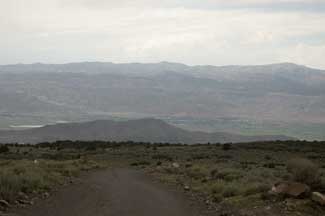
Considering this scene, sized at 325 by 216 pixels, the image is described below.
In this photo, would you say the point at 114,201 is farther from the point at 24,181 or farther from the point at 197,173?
the point at 197,173

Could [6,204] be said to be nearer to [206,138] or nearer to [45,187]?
[45,187]

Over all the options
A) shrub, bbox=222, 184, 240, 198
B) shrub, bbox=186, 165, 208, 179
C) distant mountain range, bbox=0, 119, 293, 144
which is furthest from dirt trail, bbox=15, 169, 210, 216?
distant mountain range, bbox=0, 119, 293, 144

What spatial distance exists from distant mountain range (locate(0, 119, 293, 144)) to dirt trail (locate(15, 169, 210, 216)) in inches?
3677

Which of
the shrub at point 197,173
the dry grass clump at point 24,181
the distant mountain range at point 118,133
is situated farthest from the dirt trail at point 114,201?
the distant mountain range at point 118,133

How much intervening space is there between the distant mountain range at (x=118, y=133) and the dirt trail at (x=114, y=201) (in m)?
93.4

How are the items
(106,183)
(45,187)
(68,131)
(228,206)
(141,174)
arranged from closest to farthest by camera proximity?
(228,206) < (45,187) < (106,183) < (141,174) < (68,131)

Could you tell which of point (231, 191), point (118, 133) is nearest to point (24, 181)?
point (231, 191)

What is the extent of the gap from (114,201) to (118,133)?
4405 inches

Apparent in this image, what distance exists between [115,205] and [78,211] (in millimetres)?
1632

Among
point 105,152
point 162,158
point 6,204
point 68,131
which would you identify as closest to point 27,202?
point 6,204

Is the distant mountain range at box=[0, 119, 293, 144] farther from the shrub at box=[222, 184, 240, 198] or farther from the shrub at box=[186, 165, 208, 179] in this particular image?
the shrub at box=[222, 184, 240, 198]

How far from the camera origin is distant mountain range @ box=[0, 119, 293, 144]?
398 ft

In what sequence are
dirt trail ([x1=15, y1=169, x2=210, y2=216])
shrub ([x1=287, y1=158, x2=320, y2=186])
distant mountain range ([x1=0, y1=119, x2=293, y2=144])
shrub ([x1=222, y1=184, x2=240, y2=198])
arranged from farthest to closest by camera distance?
distant mountain range ([x1=0, y1=119, x2=293, y2=144]), shrub ([x1=222, y1=184, x2=240, y2=198]), shrub ([x1=287, y1=158, x2=320, y2=186]), dirt trail ([x1=15, y1=169, x2=210, y2=216])

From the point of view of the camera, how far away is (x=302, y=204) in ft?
51.6
